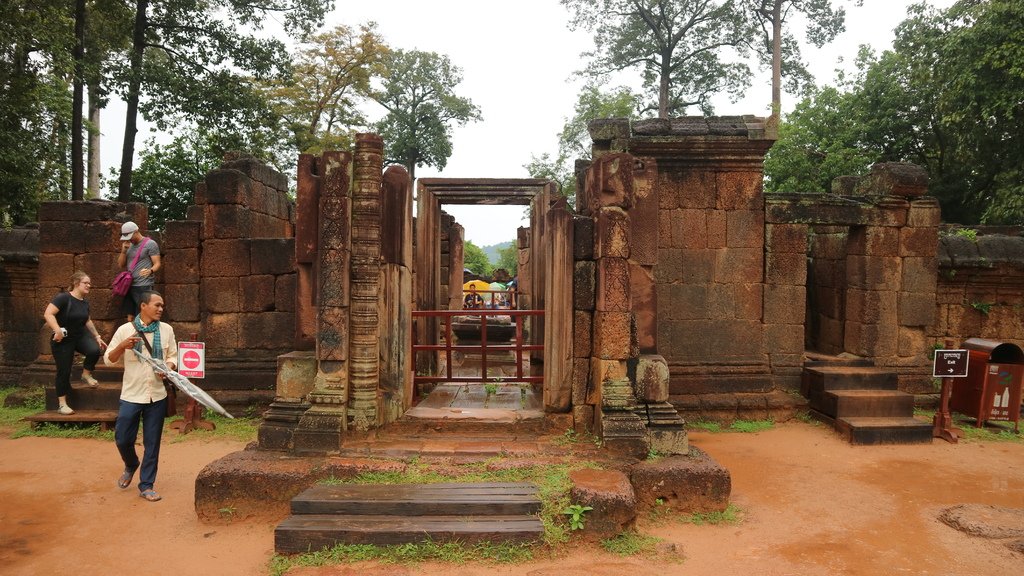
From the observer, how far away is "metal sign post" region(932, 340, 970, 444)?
724 centimetres

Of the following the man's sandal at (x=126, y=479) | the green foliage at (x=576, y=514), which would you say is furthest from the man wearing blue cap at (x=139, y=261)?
the green foliage at (x=576, y=514)

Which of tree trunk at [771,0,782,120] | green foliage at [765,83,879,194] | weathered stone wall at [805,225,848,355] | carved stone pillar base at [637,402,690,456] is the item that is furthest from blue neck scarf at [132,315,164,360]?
tree trunk at [771,0,782,120]

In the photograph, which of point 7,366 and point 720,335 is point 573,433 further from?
point 7,366

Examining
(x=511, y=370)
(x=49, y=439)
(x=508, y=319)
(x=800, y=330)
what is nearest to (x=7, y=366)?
(x=49, y=439)

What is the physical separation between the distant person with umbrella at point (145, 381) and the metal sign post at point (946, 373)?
8.50m

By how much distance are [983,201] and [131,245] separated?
2034 centimetres

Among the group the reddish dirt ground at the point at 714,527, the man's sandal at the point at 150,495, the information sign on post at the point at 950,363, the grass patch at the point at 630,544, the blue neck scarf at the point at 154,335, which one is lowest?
the reddish dirt ground at the point at 714,527

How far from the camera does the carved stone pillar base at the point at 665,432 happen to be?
17.0ft

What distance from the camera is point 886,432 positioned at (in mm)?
7133

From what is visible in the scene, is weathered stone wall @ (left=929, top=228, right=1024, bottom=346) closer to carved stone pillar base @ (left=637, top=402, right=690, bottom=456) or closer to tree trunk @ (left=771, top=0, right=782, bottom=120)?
carved stone pillar base @ (left=637, top=402, right=690, bottom=456)

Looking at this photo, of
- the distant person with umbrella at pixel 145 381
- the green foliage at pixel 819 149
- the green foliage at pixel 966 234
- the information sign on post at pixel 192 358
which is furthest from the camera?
the green foliage at pixel 819 149

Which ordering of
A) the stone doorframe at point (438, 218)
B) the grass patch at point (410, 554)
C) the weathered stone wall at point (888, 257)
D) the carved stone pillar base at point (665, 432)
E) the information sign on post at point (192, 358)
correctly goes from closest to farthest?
1. the grass patch at point (410, 554)
2. the carved stone pillar base at point (665, 432)
3. the information sign on post at point (192, 358)
4. the stone doorframe at point (438, 218)
5. the weathered stone wall at point (888, 257)

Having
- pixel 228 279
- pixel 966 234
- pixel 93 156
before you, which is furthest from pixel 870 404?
pixel 93 156

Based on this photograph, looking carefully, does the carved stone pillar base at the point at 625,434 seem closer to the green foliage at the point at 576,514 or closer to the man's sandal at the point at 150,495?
the green foliage at the point at 576,514
